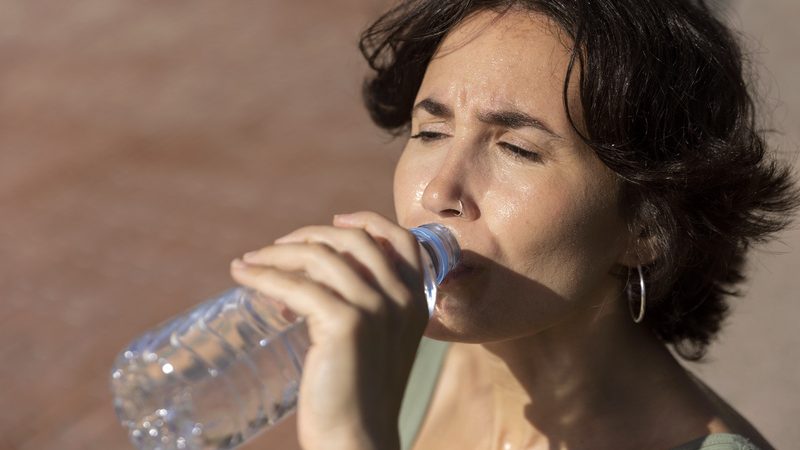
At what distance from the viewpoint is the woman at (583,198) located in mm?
2262

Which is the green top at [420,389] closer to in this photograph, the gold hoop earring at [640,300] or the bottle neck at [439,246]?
the gold hoop earring at [640,300]

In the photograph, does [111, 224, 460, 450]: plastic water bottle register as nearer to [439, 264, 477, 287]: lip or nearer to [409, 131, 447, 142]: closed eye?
[439, 264, 477, 287]: lip

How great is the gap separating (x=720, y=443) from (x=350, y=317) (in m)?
1.13

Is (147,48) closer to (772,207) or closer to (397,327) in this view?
(772,207)

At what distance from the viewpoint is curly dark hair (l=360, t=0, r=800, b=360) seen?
2355 millimetres

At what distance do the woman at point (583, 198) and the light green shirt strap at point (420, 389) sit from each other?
0.27 m

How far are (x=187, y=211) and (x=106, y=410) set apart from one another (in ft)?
6.08

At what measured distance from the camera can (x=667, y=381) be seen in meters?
2.61

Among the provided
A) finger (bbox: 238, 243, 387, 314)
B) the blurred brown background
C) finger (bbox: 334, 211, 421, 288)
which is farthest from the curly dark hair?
the blurred brown background

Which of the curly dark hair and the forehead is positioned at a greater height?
the forehead

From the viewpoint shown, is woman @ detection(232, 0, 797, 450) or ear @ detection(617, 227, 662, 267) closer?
woman @ detection(232, 0, 797, 450)

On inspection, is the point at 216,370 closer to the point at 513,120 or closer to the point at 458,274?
the point at 458,274

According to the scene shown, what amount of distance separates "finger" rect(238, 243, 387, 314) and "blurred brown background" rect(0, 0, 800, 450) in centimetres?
311

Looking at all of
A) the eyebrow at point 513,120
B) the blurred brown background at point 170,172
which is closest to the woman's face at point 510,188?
the eyebrow at point 513,120
